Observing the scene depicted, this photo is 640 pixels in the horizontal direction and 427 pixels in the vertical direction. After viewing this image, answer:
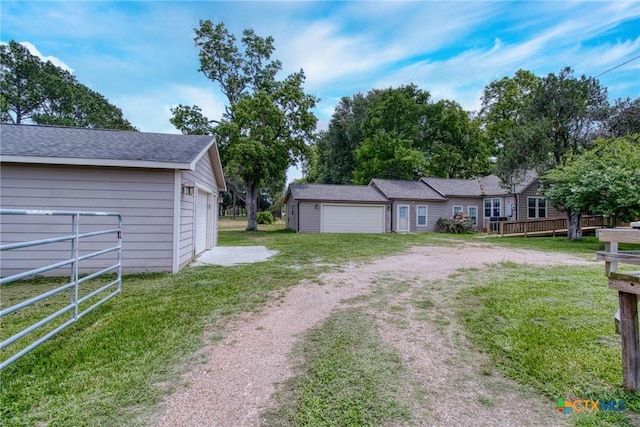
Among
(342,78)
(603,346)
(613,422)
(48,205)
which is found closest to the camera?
(613,422)

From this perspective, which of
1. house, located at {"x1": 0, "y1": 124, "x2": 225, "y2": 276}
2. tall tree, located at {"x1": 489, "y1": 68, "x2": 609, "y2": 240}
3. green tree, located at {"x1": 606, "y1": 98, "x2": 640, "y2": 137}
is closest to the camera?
house, located at {"x1": 0, "y1": 124, "x2": 225, "y2": 276}

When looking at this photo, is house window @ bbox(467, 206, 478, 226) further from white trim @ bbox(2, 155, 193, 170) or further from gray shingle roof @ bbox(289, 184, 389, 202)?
white trim @ bbox(2, 155, 193, 170)

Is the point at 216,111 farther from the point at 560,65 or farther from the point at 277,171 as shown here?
the point at 560,65

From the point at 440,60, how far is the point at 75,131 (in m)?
12.1

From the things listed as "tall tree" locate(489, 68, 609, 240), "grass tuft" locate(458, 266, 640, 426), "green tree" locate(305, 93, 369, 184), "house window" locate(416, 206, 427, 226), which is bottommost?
"grass tuft" locate(458, 266, 640, 426)

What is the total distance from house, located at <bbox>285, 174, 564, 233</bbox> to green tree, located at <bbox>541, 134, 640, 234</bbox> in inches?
225

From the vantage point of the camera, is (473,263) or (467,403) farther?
(473,263)

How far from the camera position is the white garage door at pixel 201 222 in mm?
8523

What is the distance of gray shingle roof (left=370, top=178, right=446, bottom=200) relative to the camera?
1990cm

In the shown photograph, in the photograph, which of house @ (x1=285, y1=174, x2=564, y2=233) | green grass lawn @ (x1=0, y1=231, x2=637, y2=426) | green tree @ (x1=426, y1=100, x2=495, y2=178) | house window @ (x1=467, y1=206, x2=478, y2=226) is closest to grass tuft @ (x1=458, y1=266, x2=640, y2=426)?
green grass lawn @ (x1=0, y1=231, x2=637, y2=426)

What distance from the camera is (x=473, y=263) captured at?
7797mm

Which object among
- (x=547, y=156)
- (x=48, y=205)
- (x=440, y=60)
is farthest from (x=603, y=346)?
(x=547, y=156)

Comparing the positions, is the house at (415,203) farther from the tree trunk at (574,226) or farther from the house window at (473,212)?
the tree trunk at (574,226)

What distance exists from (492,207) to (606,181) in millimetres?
9918
